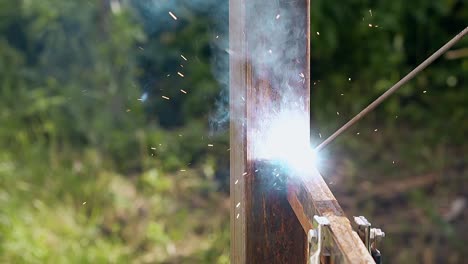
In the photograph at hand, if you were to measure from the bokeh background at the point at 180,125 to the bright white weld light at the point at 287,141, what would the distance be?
2.53 m

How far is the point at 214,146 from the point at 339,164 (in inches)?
33.1

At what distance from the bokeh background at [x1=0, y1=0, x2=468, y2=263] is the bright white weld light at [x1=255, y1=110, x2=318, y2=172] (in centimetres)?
253

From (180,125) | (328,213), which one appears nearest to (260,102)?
(328,213)

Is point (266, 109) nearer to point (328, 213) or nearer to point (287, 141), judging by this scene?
point (287, 141)

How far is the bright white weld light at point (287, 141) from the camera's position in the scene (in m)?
1.83

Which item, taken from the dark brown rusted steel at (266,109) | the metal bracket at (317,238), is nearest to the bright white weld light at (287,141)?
the dark brown rusted steel at (266,109)

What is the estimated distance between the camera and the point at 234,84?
193 centimetres

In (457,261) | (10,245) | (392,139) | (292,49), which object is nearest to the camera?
(292,49)

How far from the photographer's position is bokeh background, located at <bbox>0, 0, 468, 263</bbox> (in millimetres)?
4535

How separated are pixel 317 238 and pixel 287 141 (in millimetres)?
391

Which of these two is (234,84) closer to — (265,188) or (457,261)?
(265,188)

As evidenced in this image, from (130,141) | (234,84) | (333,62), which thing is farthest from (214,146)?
(234,84)

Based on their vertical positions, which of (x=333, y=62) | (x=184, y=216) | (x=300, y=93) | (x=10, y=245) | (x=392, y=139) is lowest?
(x=300, y=93)

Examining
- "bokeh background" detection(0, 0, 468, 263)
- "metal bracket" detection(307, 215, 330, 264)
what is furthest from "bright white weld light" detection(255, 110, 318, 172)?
"bokeh background" detection(0, 0, 468, 263)
